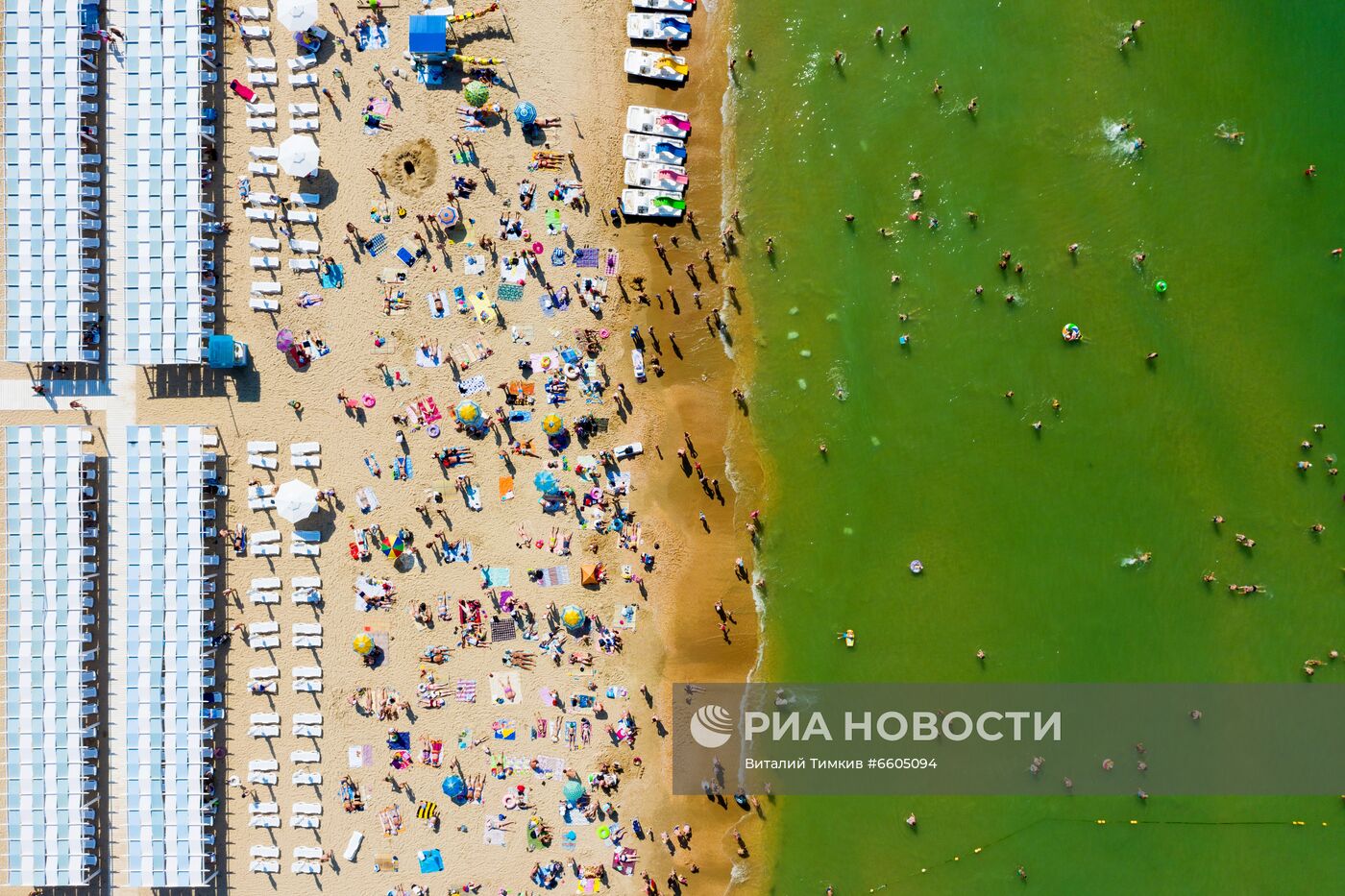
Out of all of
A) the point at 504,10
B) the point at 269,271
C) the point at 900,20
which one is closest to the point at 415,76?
the point at 504,10

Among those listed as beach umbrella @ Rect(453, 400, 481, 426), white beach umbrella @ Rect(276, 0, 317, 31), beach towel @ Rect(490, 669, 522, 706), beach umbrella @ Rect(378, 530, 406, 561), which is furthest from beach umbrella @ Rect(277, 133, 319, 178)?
beach towel @ Rect(490, 669, 522, 706)

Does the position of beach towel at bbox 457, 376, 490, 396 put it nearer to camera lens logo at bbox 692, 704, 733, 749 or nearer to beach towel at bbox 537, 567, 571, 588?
beach towel at bbox 537, 567, 571, 588

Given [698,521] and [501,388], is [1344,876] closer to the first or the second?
[698,521]

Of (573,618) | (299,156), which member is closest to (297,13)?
(299,156)

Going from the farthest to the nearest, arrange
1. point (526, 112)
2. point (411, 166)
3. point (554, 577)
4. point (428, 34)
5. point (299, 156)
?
point (554, 577), point (411, 166), point (526, 112), point (428, 34), point (299, 156)

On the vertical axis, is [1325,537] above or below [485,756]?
above

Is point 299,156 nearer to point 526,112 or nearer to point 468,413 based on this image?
point 526,112
